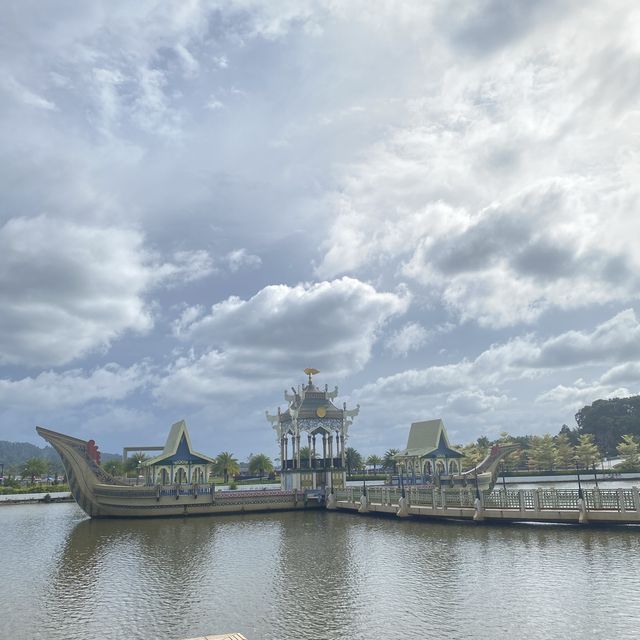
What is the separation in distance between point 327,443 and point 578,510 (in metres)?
34.8

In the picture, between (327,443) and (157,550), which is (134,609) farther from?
(327,443)

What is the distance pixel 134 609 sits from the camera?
23.6 metres

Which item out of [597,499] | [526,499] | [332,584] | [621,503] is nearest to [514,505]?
[526,499]

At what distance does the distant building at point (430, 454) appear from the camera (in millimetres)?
69562

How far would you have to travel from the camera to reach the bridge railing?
3788 cm

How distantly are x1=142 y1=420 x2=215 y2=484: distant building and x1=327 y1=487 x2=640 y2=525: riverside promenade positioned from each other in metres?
19.1

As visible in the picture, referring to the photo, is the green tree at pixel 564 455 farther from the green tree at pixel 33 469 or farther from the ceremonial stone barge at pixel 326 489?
the green tree at pixel 33 469

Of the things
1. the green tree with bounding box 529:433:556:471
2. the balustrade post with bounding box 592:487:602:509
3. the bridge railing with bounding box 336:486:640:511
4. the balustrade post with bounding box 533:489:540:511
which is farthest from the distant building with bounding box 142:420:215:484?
the green tree with bounding box 529:433:556:471

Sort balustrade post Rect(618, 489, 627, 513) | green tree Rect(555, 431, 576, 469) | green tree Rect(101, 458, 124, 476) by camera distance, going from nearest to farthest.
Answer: balustrade post Rect(618, 489, 627, 513) < green tree Rect(101, 458, 124, 476) < green tree Rect(555, 431, 576, 469)

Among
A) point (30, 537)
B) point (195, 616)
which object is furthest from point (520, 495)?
point (30, 537)

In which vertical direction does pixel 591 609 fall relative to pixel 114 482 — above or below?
below

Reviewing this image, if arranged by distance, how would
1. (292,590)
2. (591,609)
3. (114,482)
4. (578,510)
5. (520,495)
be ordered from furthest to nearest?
(114,482), (520,495), (578,510), (292,590), (591,609)

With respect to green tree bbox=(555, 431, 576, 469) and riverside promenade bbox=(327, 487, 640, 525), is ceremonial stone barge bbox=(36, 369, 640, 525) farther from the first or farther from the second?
green tree bbox=(555, 431, 576, 469)

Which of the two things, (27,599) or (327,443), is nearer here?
(27,599)
